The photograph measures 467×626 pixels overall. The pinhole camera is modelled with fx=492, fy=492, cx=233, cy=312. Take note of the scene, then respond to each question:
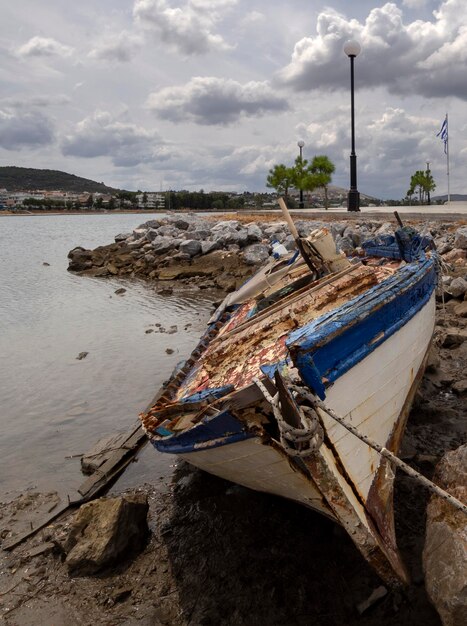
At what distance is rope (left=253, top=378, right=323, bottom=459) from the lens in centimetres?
282

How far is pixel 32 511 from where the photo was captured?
5062 millimetres

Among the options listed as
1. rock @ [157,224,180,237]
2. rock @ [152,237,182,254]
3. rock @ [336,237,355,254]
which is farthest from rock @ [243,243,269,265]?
rock @ [157,224,180,237]

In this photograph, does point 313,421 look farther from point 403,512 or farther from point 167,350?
point 167,350

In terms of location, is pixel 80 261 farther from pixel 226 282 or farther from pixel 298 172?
pixel 298 172

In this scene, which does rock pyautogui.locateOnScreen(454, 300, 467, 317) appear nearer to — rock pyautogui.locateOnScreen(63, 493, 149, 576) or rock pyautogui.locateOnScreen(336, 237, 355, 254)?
rock pyautogui.locateOnScreen(336, 237, 355, 254)

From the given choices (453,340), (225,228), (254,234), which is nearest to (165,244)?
(225,228)

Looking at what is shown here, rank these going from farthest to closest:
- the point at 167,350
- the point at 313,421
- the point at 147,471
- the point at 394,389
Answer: the point at 167,350 < the point at 147,471 < the point at 394,389 < the point at 313,421

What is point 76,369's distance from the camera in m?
9.49

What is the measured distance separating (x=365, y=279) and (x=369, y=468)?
277 centimetres

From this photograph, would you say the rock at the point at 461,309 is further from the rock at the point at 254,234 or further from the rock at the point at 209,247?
the rock at the point at 209,247

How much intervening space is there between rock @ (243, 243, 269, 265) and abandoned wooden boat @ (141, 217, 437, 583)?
1281 centimetres

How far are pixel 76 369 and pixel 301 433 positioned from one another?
7.52 metres

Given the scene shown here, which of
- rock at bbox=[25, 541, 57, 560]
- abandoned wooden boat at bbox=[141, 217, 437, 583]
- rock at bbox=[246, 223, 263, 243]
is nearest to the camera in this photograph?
abandoned wooden boat at bbox=[141, 217, 437, 583]

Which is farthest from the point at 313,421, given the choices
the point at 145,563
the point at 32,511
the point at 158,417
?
the point at 32,511
